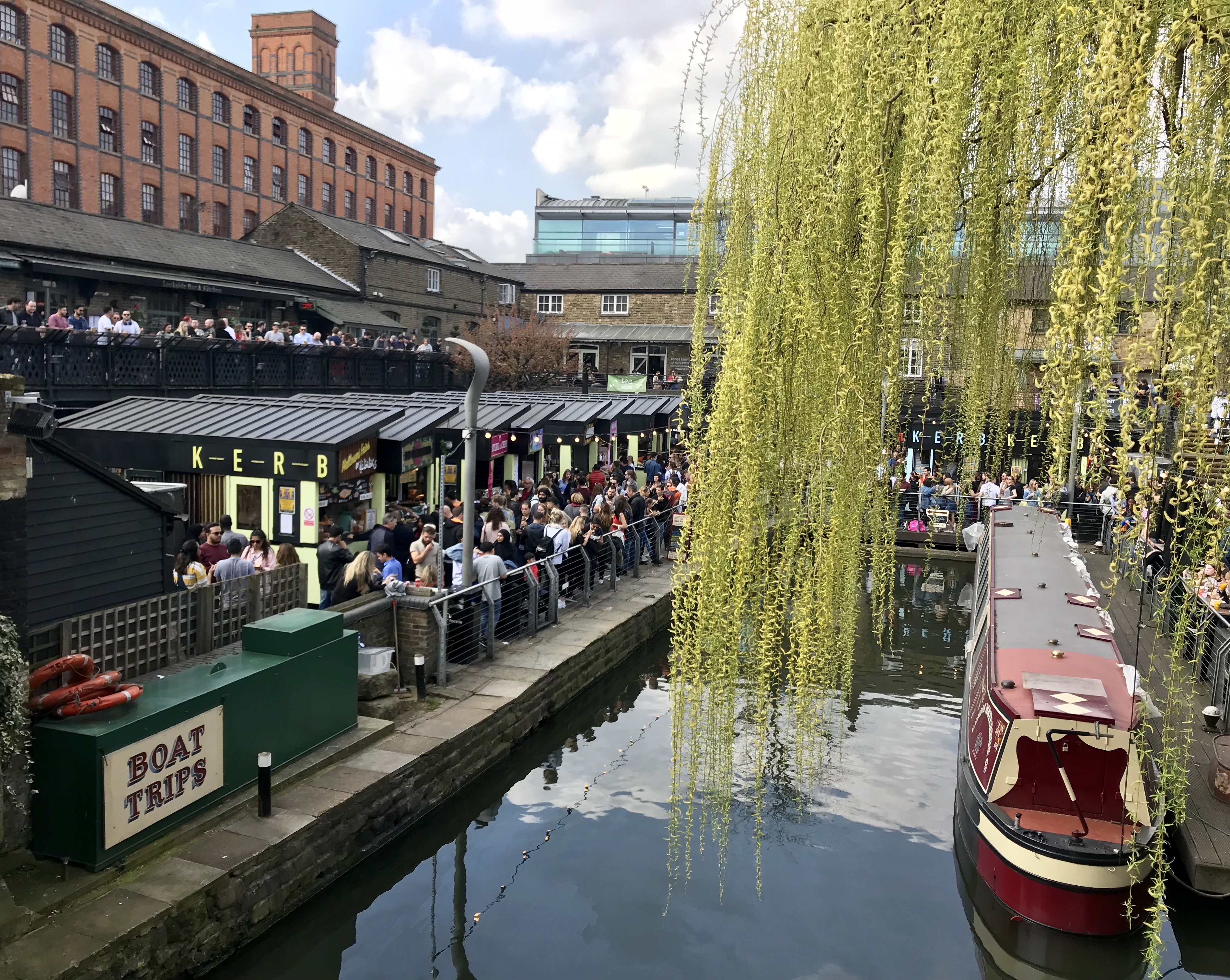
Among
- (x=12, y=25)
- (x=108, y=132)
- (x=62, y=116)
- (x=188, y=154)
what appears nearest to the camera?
(x=12, y=25)

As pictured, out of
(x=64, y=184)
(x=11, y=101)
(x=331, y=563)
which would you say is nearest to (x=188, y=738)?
(x=331, y=563)

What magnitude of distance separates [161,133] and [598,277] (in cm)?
2174

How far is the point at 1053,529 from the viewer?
46.4ft

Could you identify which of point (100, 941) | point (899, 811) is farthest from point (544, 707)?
point (100, 941)

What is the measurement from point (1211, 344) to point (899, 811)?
7.82 m

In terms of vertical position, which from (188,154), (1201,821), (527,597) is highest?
(188,154)

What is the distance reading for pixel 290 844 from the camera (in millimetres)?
7398

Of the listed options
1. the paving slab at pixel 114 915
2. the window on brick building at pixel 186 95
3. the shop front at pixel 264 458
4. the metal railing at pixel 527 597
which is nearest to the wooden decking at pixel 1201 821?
the paving slab at pixel 114 915

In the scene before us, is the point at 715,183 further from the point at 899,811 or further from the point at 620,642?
the point at 620,642

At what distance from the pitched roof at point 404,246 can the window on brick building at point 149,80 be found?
772 centimetres

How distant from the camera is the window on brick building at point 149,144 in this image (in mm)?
40469

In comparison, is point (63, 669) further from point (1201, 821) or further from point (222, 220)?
point (222, 220)

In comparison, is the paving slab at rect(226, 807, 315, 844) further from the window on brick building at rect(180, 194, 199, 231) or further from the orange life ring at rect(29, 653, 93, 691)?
the window on brick building at rect(180, 194, 199, 231)

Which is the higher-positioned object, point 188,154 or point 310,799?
point 188,154
